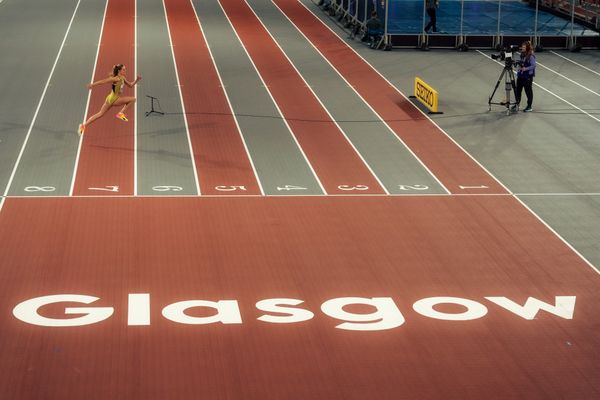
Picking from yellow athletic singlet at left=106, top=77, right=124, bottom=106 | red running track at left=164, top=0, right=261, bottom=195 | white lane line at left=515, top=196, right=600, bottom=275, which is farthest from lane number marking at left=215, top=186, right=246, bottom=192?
white lane line at left=515, top=196, right=600, bottom=275

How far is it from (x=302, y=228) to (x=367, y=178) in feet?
10.8

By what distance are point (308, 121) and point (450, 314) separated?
10812mm

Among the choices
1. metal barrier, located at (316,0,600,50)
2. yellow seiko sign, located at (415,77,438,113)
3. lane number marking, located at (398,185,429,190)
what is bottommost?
lane number marking, located at (398,185,429,190)

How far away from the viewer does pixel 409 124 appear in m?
24.5

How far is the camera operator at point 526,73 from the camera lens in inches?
998

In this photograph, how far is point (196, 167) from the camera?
68.3 feet

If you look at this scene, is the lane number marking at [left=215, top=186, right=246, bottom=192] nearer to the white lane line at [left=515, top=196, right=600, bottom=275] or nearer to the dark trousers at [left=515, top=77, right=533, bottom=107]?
the white lane line at [left=515, top=196, right=600, bottom=275]

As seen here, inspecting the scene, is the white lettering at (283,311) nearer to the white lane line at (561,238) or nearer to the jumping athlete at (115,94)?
the white lane line at (561,238)

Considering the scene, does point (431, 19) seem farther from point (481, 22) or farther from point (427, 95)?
point (427, 95)

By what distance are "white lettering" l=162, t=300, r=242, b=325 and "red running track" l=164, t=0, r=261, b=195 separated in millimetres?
5095

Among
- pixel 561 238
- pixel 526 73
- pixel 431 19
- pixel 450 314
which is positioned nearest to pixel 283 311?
pixel 450 314

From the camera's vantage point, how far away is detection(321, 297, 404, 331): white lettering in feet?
45.1

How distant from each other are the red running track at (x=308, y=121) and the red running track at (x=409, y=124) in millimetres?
1309

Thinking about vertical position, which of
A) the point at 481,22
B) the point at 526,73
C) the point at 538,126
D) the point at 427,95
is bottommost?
the point at 538,126
